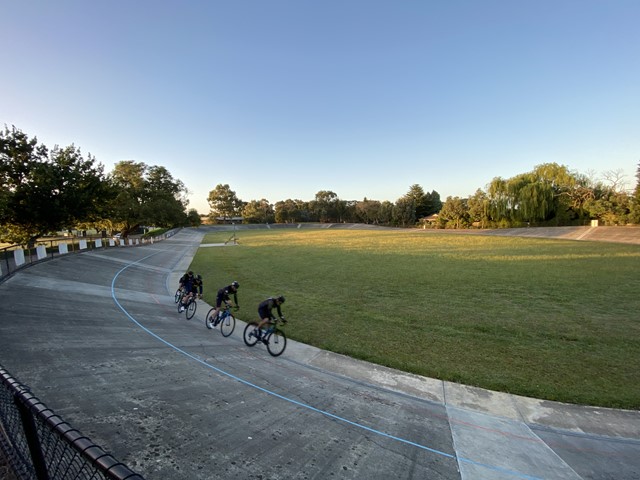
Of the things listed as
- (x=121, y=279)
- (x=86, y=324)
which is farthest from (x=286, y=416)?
(x=121, y=279)

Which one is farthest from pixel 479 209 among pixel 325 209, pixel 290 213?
pixel 290 213

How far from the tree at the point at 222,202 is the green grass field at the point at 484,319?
118m

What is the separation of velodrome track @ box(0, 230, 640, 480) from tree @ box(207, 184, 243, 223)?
130052mm

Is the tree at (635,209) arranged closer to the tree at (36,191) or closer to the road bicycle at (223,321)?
the road bicycle at (223,321)

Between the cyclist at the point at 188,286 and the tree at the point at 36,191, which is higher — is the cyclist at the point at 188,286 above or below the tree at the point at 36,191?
below

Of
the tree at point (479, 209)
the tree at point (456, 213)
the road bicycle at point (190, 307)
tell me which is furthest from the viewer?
the tree at point (456, 213)

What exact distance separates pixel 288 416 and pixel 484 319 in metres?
8.28

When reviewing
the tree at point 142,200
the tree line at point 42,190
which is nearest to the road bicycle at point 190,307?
the tree line at point 42,190

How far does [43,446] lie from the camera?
2.37 metres

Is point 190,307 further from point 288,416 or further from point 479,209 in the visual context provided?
point 479,209

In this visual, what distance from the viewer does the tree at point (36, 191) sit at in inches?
879

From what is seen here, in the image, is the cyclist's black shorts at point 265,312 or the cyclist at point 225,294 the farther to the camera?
the cyclist at point 225,294

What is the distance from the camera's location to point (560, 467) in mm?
4527

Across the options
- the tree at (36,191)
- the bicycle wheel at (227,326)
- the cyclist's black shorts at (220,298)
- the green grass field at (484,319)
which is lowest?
the green grass field at (484,319)
